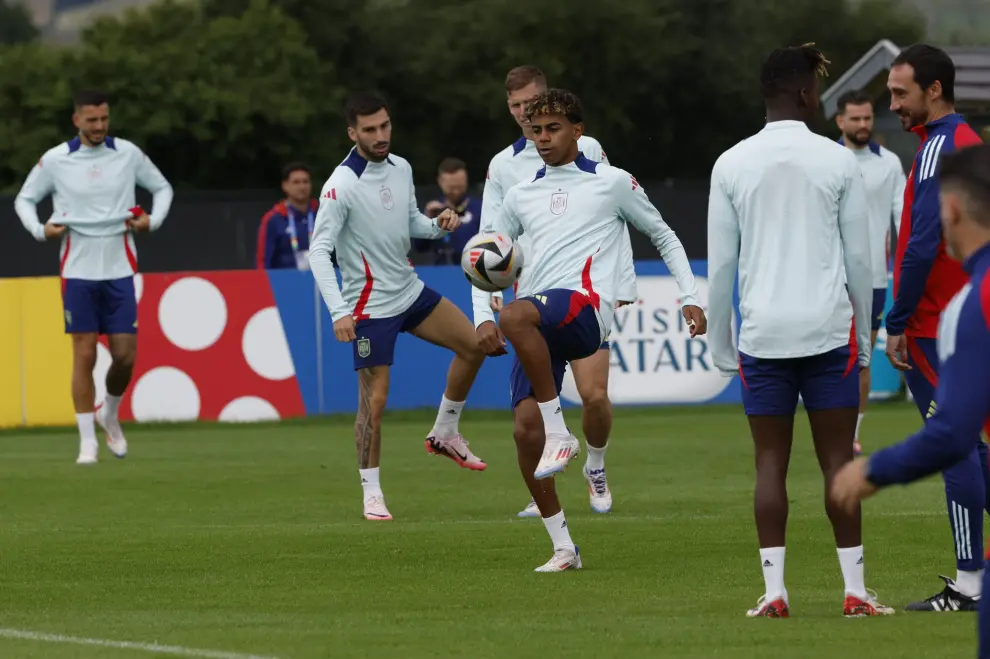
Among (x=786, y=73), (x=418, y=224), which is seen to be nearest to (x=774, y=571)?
(x=786, y=73)

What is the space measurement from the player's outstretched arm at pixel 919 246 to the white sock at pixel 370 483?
427 centimetres

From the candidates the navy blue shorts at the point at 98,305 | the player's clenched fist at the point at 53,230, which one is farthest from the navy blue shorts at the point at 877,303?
the player's clenched fist at the point at 53,230

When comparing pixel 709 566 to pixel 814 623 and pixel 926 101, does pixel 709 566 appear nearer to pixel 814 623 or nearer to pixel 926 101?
pixel 814 623

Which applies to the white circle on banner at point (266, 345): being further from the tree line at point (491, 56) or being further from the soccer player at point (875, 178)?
the tree line at point (491, 56)

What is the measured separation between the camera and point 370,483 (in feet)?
37.6

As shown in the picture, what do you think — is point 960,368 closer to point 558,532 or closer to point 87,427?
point 558,532

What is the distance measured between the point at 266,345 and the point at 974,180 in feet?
47.5

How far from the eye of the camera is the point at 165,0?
61.9 metres

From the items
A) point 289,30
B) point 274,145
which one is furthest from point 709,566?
point 289,30

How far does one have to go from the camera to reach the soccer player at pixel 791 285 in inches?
287

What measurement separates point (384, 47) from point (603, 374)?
54.7m

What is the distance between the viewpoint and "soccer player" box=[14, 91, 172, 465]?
15094 millimetres

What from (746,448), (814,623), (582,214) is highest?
(582,214)

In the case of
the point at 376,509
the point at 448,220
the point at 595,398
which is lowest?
the point at 376,509
